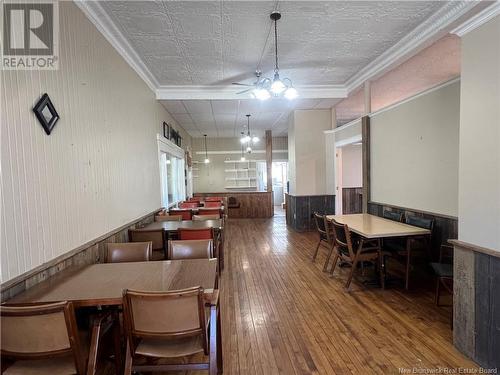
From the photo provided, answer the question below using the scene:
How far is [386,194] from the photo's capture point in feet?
14.8

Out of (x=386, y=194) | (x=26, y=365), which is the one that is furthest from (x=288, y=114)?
(x=26, y=365)

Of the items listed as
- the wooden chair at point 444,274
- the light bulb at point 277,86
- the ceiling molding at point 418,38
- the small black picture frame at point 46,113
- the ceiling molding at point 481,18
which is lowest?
the wooden chair at point 444,274

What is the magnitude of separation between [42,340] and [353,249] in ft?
10.6

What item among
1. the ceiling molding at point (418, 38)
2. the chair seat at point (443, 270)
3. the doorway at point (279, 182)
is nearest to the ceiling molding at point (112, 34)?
the ceiling molding at point (418, 38)

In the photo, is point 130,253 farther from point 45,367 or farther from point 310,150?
point 310,150

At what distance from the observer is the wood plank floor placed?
2084 millimetres

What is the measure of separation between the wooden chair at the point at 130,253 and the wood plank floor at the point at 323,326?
100 cm

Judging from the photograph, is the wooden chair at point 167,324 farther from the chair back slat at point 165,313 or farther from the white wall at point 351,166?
the white wall at point 351,166

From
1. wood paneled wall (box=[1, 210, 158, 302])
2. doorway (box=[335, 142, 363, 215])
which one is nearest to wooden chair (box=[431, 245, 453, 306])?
wood paneled wall (box=[1, 210, 158, 302])

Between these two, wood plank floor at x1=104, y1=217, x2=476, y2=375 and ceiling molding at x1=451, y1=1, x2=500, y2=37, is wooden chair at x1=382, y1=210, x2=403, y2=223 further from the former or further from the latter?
ceiling molding at x1=451, y1=1, x2=500, y2=37

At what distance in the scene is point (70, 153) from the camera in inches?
89.9

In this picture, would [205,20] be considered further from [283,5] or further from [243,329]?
[243,329]

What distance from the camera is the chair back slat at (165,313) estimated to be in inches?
56.8

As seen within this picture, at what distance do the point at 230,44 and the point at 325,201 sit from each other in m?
4.49
